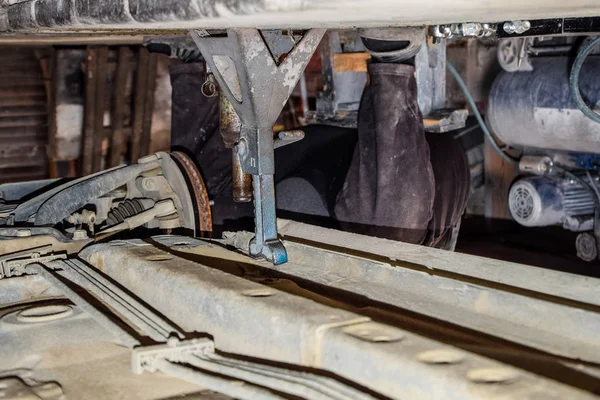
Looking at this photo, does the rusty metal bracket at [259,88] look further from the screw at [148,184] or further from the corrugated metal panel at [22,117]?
the corrugated metal panel at [22,117]

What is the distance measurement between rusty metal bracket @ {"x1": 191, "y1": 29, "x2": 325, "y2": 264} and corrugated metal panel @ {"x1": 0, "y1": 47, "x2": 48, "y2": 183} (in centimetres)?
381

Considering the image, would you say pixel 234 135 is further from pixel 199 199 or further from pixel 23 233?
pixel 23 233

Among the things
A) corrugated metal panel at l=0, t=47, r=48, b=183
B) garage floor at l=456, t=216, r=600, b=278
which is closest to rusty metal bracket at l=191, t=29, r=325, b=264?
garage floor at l=456, t=216, r=600, b=278

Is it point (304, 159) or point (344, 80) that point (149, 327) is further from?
point (344, 80)

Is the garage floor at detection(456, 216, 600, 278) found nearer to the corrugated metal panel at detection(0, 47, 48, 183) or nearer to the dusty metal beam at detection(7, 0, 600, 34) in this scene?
the corrugated metal panel at detection(0, 47, 48, 183)

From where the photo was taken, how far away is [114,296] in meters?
1.82

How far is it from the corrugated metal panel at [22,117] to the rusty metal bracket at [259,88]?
12.5 ft

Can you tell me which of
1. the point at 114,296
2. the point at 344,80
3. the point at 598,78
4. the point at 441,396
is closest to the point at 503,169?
the point at 344,80

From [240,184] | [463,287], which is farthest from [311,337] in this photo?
[240,184]

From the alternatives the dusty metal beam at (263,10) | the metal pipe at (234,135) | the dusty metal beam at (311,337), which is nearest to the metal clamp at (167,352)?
the dusty metal beam at (311,337)

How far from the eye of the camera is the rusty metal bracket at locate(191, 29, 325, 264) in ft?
6.07

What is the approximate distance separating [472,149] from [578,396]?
378cm

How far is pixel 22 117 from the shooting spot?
546 cm

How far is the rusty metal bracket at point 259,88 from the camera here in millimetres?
1852
